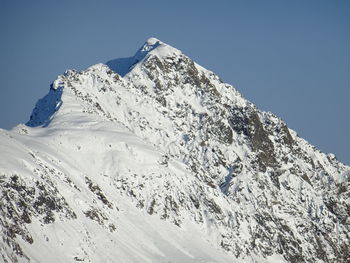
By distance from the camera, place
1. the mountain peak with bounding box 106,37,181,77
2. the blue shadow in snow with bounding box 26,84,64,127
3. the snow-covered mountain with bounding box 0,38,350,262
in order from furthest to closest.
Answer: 1. the mountain peak with bounding box 106,37,181,77
2. the blue shadow in snow with bounding box 26,84,64,127
3. the snow-covered mountain with bounding box 0,38,350,262

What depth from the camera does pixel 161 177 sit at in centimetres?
9719

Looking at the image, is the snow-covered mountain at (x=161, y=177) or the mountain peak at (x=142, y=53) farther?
the mountain peak at (x=142, y=53)

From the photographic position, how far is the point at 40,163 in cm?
7950

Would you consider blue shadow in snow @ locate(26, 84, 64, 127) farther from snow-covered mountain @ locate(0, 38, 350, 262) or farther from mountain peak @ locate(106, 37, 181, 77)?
mountain peak @ locate(106, 37, 181, 77)

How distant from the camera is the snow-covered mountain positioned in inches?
2928

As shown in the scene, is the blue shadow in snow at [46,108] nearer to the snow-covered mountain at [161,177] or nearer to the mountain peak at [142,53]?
the snow-covered mountain at [161,177]

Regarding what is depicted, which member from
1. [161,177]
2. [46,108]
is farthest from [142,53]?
[161,177]

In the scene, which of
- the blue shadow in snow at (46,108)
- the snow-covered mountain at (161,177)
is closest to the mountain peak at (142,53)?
the snow-covered mountain at (161,177)

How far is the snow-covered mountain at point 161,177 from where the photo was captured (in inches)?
2928

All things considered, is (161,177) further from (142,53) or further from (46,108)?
(142,53)

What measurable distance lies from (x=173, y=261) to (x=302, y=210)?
1791 inches

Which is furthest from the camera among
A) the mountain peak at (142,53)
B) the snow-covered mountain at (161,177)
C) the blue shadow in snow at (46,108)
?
the mountain peak at (142,53)

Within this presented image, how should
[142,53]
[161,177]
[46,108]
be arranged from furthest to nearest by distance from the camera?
[142,53]
[46,108]
[161,177]

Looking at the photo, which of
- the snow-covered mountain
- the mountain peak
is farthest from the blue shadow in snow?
the mountain peak
